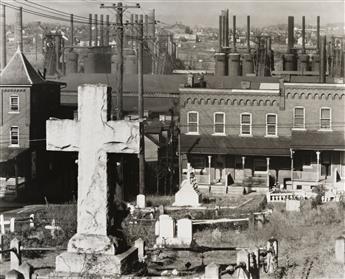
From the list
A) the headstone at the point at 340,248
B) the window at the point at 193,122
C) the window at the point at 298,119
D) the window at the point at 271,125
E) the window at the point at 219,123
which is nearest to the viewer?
the headstone at the point at 340,248

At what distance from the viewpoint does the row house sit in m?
41.4

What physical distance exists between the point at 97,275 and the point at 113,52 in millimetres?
80855

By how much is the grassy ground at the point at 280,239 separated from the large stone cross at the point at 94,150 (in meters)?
1.59

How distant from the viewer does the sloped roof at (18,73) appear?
140 feet

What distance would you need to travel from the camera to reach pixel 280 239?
19.0 meters

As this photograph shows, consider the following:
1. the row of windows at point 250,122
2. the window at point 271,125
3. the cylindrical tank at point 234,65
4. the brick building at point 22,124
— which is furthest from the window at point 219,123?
the cylindrical tank at point 234,65

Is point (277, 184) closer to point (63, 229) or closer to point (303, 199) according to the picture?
point (303, 199)

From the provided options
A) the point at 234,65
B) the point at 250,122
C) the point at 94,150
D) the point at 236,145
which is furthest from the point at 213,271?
the point at 234,65

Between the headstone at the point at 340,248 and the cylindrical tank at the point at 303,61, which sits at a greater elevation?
the cylindrical tank at the point at 303,61

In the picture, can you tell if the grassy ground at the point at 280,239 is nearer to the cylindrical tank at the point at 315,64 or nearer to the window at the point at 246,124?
the window at the point at 246,124

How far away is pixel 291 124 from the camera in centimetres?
4228

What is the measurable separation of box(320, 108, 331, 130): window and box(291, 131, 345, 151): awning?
375mm

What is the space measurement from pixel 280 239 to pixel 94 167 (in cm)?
928

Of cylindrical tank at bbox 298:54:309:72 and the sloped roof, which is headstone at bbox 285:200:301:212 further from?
cylindrical tank at bbox 298:54:309:72
